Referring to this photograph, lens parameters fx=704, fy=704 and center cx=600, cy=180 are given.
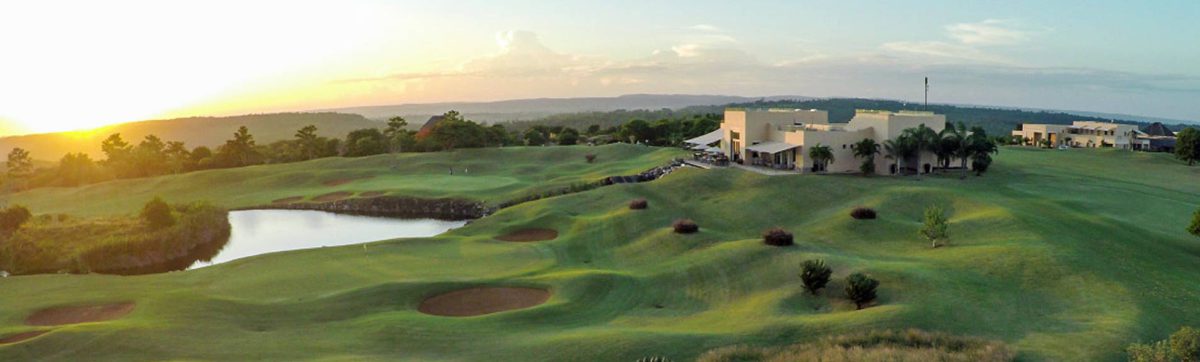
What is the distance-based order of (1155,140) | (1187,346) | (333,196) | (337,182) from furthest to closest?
(1155,140)
(337,182)
(333,196)
(1187,346)

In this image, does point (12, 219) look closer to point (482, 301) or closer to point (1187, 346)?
point (482, 301)

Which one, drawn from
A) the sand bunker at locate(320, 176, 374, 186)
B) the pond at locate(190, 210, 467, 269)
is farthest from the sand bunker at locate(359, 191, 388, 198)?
the sand bunker at locate(320, 176, 374, 186)

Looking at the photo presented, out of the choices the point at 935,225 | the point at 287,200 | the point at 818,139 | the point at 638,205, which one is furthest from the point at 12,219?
the point at 818,139

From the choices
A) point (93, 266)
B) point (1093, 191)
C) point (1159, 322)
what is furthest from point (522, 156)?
point (1159, 322)

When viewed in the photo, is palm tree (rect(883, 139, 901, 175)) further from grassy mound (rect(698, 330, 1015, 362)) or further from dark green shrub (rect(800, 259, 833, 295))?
grassy mound (rect(698, 330, 1015, 362))

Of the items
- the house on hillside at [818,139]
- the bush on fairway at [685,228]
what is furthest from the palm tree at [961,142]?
the bush on fairway at [685,228]

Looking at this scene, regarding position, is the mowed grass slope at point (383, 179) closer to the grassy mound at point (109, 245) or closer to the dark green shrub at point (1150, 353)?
the grassy mound at point (109, 245)
